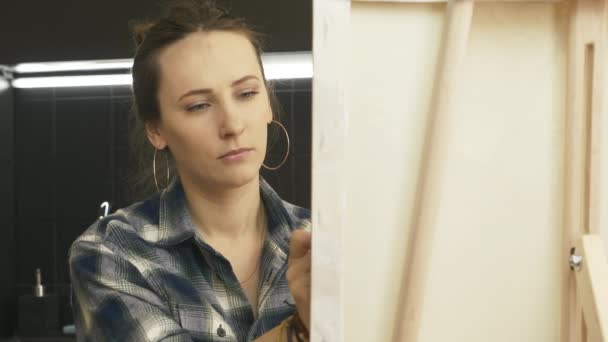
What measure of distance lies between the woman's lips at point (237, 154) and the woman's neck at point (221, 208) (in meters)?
0.09

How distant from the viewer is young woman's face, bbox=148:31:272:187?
1.31m

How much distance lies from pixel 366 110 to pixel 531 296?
0.84ft

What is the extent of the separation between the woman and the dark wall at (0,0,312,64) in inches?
26.7

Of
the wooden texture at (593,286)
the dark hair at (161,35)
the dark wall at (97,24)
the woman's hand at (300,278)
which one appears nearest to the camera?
the wooden texture at (593,286)

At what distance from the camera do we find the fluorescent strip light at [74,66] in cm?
224

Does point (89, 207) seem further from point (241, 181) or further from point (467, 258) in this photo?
point (467, 258)

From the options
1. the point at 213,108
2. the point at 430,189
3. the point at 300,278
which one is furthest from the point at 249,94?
the point at 430,189

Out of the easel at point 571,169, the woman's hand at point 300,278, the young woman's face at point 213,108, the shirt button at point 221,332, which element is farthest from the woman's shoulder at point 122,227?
the easel at point 571,169

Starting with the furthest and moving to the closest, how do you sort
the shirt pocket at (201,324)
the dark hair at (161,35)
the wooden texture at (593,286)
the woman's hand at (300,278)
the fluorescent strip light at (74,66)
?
the fluorescent strip light at (74,66)
the dark hair at (161,35)
the shirt pocket at (201,324)
the woman's hand at (300,278)
the wooden texture at (593,286)

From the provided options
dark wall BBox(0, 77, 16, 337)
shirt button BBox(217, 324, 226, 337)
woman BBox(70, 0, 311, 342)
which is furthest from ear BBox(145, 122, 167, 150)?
dark wall BBox(0, 77, 16, 337)

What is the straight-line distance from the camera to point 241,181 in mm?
1345

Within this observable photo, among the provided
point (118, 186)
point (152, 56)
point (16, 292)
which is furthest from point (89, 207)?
point (152, 56)

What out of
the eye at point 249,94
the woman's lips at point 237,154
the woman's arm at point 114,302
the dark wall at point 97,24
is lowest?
the woman's arm at point 114,302

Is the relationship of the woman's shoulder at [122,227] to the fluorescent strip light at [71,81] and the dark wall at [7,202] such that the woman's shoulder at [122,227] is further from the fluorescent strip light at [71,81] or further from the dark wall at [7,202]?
the dark wall at [7,202]
